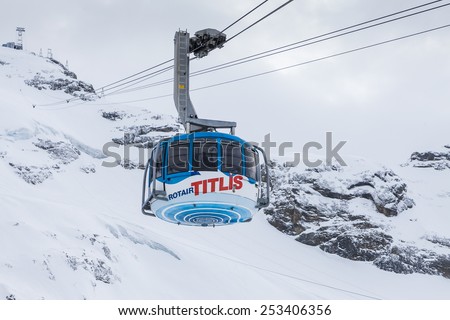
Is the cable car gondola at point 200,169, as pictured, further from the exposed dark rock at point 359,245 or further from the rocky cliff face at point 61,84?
the rocky cliff face at point 61,84

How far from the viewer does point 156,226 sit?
222 ft

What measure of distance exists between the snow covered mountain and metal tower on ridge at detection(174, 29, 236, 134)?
1986 cm

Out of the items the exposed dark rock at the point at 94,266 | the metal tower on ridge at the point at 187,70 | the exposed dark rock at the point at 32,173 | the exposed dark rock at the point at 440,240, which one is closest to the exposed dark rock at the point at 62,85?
the exposed dark rock at the point at 32,173

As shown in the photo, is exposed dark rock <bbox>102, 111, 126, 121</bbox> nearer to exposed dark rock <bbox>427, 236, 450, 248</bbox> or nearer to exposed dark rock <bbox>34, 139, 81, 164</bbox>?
exposed dark rock <bbox>34, 139, 81, 164</bbox>

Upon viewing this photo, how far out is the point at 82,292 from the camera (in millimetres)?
37781

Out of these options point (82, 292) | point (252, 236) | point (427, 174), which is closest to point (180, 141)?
point (82, 292)

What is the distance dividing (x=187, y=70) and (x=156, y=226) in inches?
2120

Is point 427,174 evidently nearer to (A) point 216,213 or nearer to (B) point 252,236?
(B) point 252,236

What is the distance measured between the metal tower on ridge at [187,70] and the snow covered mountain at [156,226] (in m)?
19.9

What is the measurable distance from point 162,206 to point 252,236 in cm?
6878

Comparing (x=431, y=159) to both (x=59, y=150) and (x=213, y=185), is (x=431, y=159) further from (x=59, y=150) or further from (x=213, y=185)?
(x=213, y=185)

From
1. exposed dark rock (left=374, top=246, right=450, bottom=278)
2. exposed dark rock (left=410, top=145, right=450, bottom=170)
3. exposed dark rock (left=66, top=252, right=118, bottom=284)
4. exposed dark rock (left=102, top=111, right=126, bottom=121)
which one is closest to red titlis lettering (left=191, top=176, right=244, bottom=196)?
exposed dark rock (left=66, top=252, right=118, bottom=284)

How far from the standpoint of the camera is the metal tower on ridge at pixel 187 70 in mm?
15188

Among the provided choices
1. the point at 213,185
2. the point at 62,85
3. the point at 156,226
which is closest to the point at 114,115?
the point at 62,85
